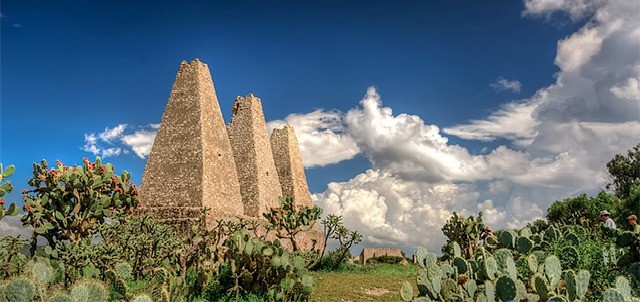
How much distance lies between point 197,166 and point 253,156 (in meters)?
6.24

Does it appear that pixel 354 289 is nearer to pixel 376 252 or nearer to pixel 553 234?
pixel 553 234

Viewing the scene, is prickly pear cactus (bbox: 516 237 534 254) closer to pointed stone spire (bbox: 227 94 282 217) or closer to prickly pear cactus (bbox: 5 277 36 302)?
prickly pear cactus (bbox: 5 277 36 302)

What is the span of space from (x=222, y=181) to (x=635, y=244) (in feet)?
64.5

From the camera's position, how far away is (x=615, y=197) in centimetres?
3541

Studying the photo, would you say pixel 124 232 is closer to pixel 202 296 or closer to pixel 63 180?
pixel 63 180

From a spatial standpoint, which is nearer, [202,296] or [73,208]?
[202,296]

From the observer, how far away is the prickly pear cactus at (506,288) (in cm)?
520

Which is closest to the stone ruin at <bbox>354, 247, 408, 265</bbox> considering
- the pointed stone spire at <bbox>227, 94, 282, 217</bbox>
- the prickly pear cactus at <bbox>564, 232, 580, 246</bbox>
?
the pointed stone spire at <bbox>227, 94, 282, 217</bbox>

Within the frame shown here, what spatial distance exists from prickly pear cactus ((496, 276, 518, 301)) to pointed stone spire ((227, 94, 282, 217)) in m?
23.5

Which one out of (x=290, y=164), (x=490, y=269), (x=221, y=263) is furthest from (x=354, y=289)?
(x=290, y=164)

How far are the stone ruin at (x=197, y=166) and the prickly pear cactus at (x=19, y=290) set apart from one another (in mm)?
17434

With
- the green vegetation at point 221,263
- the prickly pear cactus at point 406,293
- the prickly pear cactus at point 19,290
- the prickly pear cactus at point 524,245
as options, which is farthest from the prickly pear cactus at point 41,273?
the prickly pear cactus at point 524,245

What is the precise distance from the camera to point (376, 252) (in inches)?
1195

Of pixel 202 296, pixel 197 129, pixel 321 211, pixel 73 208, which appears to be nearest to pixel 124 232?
pixel 73 208
